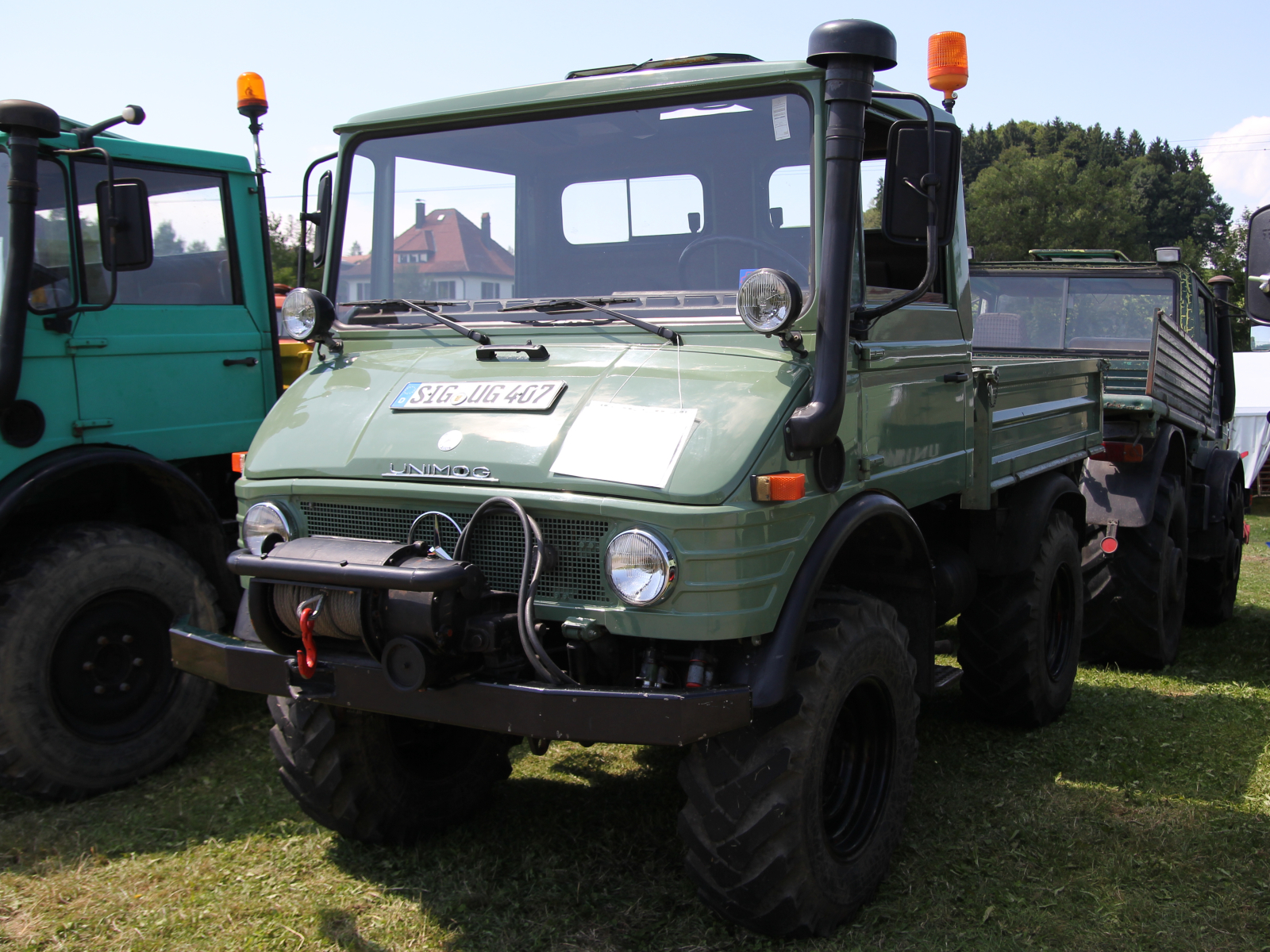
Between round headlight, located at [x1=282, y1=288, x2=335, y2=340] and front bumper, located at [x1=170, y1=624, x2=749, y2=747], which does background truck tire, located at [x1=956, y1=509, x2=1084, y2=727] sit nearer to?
front bumper, located at [x1=170, y1=624, x2=749, y2=747]

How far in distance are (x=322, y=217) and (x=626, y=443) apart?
1.86 metres

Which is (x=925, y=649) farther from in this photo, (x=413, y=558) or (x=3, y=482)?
(x=3, y=482)

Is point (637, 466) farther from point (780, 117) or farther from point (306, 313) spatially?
point (306, 313)

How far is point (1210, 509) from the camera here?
24.7 ft

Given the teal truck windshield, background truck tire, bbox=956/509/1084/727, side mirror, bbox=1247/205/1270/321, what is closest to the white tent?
the teal truck windshield

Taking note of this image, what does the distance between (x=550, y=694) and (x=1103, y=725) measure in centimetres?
375

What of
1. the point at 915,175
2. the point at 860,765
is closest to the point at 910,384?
the point at 915,175

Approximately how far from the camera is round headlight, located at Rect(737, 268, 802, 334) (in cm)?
300

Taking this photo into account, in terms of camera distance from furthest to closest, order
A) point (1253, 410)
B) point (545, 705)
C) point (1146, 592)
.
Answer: point (1253, 410), point (1146, 592), point (545, 705)

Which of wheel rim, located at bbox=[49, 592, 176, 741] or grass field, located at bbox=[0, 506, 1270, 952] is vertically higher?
wheel rim, located at bbox=[49, 592, 176, 741]

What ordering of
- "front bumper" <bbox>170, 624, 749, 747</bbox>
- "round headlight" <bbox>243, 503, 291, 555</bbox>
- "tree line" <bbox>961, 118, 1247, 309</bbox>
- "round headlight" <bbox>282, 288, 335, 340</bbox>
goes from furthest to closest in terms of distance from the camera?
1. "tree line" <bbox>961, 118, 1247, 309</bbox>
2. "round headlight" <bbox>282, 288, 335, 340</bbox>
3. "round headlight" <bbox>243, 503, 291, 555</bbox>
4. "front bumper" <bbox>170, 624, 749, 747</bbox>

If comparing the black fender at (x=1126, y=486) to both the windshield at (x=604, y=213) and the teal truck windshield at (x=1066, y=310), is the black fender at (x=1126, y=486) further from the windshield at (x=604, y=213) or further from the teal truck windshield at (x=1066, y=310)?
the windshield at (x=604, y=213)

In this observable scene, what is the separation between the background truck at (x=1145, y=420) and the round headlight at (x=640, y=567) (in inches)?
117

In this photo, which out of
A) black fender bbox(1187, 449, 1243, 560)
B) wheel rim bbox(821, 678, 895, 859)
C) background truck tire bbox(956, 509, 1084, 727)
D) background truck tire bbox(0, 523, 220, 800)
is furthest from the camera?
black fender bbox(1187, 449, 1243, 560)
